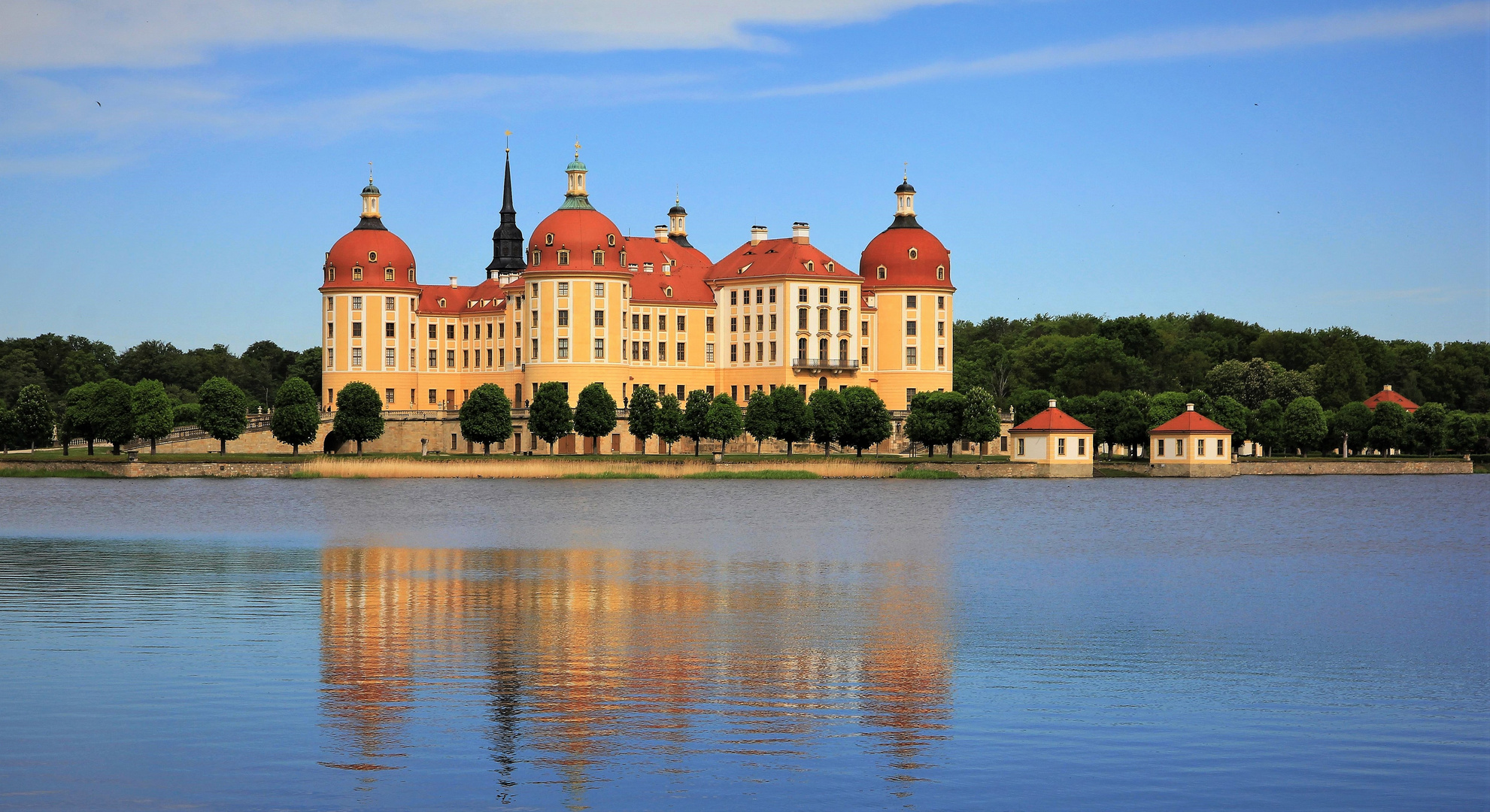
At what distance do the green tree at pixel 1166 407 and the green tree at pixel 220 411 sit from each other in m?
51.2

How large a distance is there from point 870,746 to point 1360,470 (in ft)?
286

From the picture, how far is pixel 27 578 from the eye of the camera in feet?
88.2

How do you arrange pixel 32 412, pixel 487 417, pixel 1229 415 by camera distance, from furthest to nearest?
1. pixel 1229 415
2. pixel 487 417
3. pixel 32 412

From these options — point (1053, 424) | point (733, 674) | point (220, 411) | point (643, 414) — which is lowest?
point (733, 674)

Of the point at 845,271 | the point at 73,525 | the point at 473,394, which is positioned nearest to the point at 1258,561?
the point at 73,525

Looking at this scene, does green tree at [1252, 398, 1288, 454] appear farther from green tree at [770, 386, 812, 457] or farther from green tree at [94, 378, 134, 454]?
green tree at [94, 378, 134, 454]

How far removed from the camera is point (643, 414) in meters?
88.4

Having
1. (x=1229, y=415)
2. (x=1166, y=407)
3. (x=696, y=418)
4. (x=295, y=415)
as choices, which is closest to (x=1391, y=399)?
(x=1229, y=415)

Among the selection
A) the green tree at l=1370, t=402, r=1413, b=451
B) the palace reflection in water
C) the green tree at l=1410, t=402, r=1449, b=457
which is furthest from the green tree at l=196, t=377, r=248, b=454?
the green tree at l=1410, t=402, r=1449, b=457

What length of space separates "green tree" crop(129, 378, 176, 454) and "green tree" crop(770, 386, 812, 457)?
31.0 m

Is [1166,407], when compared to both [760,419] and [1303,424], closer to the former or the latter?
[1303,424]

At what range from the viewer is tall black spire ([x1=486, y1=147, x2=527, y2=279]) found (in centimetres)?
11588

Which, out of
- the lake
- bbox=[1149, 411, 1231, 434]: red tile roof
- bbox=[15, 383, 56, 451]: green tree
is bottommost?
the lake

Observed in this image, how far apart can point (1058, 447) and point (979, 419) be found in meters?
4.67
